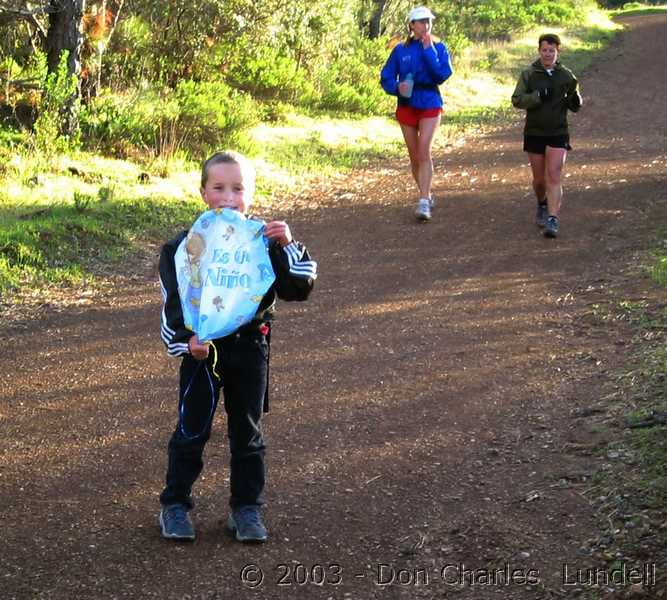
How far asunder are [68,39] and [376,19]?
35.7ft

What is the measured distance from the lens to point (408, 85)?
1023cm

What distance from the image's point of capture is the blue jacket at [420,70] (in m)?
10.2

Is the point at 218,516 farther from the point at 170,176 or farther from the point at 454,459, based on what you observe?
the point at 170,176

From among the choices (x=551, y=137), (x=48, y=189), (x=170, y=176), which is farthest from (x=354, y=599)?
(x=170, y=176)

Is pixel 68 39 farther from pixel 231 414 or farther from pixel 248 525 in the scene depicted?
pixel 248 525

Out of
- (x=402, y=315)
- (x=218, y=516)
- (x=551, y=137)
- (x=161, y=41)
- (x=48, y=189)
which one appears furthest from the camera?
(x=161, y=41)

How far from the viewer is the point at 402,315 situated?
305 inches

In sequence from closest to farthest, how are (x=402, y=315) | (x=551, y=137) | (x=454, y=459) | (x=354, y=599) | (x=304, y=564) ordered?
1. (x=354, y=599)
2. (x=304, y=564)
3. (x=454, y=459)
4. (x=402, y=315)
5. (x=551, y=137)

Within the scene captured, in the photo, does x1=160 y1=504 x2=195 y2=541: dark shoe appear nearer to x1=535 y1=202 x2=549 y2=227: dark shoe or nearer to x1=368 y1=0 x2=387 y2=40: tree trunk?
x1=535 y1=202 x2=549 y2=227: dark shoe

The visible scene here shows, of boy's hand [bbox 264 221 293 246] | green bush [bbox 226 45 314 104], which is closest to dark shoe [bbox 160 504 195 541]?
boy's hand [bbox 264 221 293 246]

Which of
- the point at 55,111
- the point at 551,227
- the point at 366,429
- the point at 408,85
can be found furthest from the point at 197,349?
the point at 55,111

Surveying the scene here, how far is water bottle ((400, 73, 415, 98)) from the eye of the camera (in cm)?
1023

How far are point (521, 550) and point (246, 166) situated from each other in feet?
6.37

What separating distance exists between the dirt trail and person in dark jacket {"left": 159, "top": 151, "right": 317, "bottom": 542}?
15 centimetres
